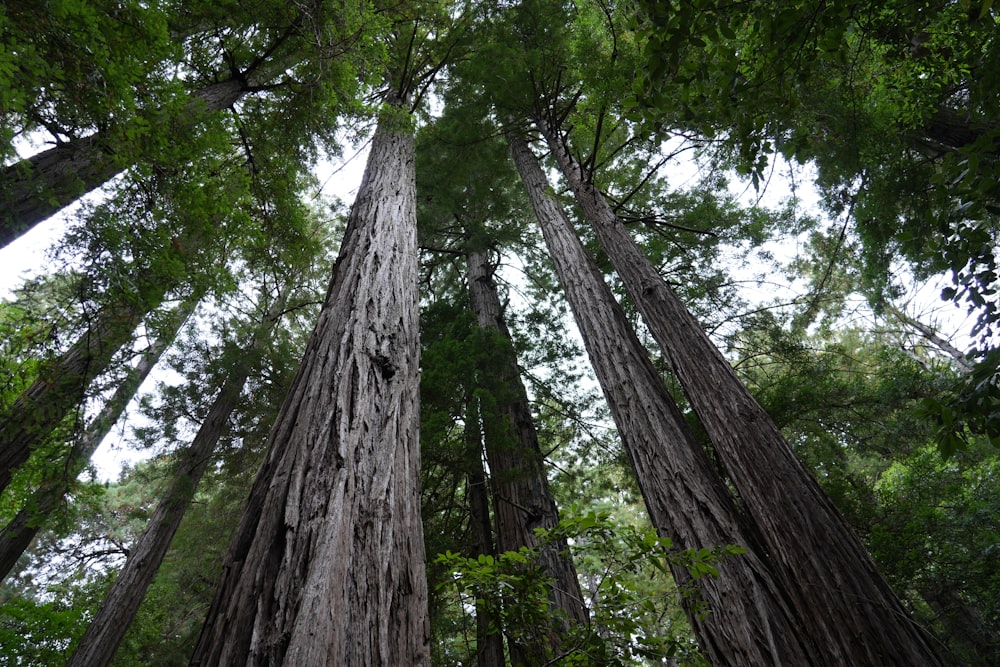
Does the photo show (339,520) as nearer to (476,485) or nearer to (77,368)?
(77,368)

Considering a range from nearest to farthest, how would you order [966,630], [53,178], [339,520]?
[339,520], [53,178], [966,630]

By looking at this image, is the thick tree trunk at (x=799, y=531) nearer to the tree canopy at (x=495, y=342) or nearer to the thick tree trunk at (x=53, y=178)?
the tree canopy at (x=495, y=342)

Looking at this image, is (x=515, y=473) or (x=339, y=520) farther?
(x=515, y=473)

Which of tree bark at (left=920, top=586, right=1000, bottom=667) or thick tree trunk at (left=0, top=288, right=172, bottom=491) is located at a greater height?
thick tree trunk at (left=0, top=288, right=172, bottom=491)

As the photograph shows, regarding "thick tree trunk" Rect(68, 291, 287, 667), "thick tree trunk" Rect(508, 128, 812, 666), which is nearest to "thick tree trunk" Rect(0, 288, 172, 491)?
"thick tree trunk" Rect(68, 291, 287, 667)

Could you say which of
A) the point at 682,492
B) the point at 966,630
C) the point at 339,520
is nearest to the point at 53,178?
the point at 339,520

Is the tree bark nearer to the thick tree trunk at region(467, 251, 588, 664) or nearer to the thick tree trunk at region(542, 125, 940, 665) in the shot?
the thick tree trunk at region(542, 125, 940, 665)

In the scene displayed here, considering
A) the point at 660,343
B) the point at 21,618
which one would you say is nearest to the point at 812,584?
the point at 660,343

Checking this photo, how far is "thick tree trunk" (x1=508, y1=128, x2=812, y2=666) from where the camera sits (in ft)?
8.13

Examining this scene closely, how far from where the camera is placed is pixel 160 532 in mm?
5977

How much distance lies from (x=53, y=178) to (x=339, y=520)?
3.38m

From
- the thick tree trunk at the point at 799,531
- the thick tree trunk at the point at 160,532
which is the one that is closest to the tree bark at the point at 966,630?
the thick tree trunk at the point at 799,531

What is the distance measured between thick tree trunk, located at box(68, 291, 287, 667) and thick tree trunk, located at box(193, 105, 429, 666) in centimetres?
422

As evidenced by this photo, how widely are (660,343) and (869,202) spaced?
3.24 meters
